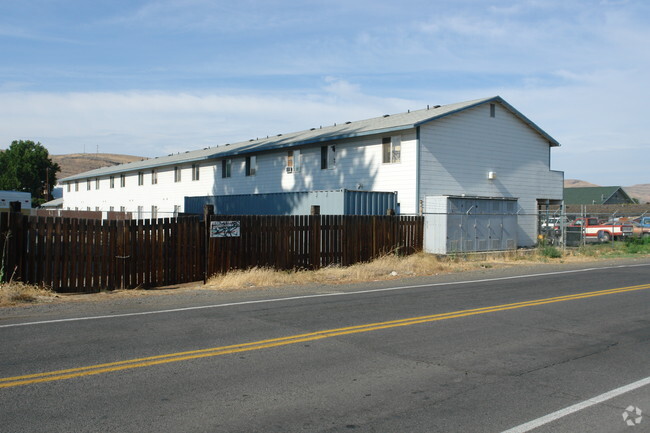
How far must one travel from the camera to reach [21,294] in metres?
11.7

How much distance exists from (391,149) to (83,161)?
14298 centimetres

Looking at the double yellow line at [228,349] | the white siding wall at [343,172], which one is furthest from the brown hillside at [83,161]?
the double yellow line at [228,349]

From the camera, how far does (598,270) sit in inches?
763

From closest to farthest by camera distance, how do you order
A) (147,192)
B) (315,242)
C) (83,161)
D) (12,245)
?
(12,245) < (315,242) < (147,192) < (83,161)

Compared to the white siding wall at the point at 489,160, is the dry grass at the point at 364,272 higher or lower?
lower

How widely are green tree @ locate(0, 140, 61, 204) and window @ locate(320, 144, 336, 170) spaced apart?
60542mm

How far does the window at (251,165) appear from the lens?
3458 cm

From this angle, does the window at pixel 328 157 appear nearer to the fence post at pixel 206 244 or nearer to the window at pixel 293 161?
the window at pixel 293 161

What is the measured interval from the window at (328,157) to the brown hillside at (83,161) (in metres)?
119

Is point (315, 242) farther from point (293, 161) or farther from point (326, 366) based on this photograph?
point (293, 161)

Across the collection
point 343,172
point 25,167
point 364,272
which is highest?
point 25,167

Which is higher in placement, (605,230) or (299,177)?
(299,177)

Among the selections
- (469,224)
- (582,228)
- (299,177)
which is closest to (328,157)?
(299,177)

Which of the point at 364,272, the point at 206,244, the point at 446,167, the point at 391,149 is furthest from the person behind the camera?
the point at 391,149
